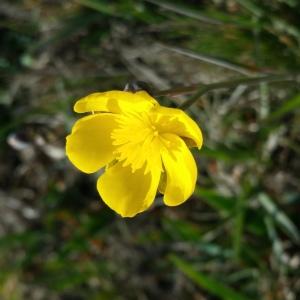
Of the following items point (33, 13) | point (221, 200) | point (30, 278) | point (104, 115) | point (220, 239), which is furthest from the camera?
point (30, 278)

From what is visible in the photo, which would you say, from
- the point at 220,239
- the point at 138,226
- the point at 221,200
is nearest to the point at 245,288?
the point at 220,239

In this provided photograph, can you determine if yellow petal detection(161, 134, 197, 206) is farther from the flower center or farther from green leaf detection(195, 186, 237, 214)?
green leaf detection(195, 186, 237, 214)

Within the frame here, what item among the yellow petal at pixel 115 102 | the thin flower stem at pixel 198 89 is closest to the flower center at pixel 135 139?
the yellow petal at pixel 115 102

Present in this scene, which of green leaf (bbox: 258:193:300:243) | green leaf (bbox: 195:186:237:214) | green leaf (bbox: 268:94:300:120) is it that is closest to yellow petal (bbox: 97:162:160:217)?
green leaf (bbox: 268:94:300:120)

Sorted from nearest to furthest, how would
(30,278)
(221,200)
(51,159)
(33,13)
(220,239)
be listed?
1. (221,200)
2. (220,239)
3. (33,13)
4. (51,159)
5. (30,278)

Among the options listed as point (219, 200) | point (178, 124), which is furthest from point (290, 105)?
point (219, 200)

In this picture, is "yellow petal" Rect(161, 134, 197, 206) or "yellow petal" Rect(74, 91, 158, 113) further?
"yellow petal" Rect(161, 134, 197, 206)

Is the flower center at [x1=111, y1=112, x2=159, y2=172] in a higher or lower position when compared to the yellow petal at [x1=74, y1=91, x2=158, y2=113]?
lower

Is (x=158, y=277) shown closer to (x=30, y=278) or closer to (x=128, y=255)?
(x=128, y=255)
